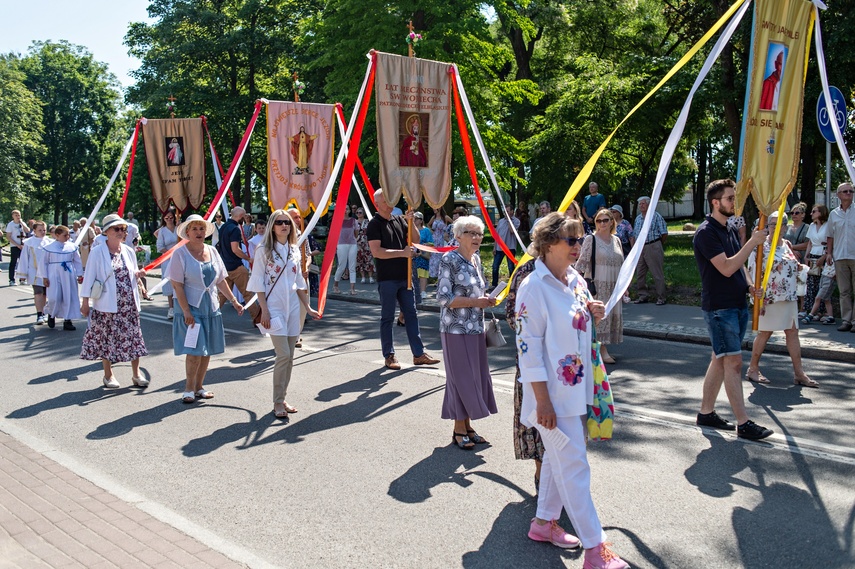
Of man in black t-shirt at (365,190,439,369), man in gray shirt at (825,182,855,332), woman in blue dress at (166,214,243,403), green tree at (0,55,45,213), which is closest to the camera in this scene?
woman in blue dress at (166,214,243,403)

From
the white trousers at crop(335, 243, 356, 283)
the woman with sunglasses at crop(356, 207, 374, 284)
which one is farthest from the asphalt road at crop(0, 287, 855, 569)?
the woman with sunglasses at crop(356, 207, 374, 284)

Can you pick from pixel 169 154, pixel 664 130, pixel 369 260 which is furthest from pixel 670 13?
pixel 169 154

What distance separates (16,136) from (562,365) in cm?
5323

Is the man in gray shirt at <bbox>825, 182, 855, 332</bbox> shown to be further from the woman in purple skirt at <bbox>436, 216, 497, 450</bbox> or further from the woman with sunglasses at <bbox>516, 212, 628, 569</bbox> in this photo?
the woman with sunglasses at <bbox>516, 212, 628, 569</bbox>

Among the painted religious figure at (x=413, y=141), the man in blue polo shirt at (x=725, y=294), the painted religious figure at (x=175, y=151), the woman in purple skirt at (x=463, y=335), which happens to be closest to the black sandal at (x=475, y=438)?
the woman in purple skirt at (x=463, y=335)

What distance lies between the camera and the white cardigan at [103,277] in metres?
8.52

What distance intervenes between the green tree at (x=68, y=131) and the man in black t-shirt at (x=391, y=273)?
55025 mm

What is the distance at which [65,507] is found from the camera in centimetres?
495

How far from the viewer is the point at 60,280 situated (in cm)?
1350

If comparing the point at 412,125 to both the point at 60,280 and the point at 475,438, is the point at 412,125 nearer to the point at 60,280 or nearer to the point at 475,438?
the point at 475,438

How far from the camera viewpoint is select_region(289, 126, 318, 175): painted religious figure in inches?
500

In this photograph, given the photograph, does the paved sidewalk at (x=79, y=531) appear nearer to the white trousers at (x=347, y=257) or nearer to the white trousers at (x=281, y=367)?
the white trousers at (x=281, y=367)

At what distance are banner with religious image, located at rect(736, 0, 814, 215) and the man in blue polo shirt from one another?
3.17 feet

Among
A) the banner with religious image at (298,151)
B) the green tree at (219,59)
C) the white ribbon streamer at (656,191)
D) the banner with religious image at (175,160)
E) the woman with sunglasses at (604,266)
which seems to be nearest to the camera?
the white ribbon streamer at (656,191)
